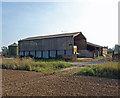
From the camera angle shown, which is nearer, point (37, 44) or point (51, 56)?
point (51, 56)

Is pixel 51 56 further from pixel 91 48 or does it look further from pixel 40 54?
pixel 91 48

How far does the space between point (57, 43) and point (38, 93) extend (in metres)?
24.2

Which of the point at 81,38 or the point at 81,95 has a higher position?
the point at 81,38

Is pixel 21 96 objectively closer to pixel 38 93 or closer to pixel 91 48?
pixel 38 93

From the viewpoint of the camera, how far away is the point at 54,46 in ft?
96.1

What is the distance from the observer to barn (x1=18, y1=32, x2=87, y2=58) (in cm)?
2720

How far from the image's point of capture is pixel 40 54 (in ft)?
104

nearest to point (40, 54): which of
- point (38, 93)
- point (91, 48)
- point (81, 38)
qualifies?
point (81, 38)

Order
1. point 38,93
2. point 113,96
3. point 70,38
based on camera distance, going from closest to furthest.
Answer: point 113,96 < point 38,93 < point 70,38

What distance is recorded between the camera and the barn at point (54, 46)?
27.2 metres

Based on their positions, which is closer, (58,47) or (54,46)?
(58,47)

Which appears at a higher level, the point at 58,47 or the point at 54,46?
the point at 54,46

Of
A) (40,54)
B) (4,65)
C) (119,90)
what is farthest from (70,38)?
(119,90)

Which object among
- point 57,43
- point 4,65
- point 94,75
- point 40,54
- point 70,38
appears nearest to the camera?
point 94,75
